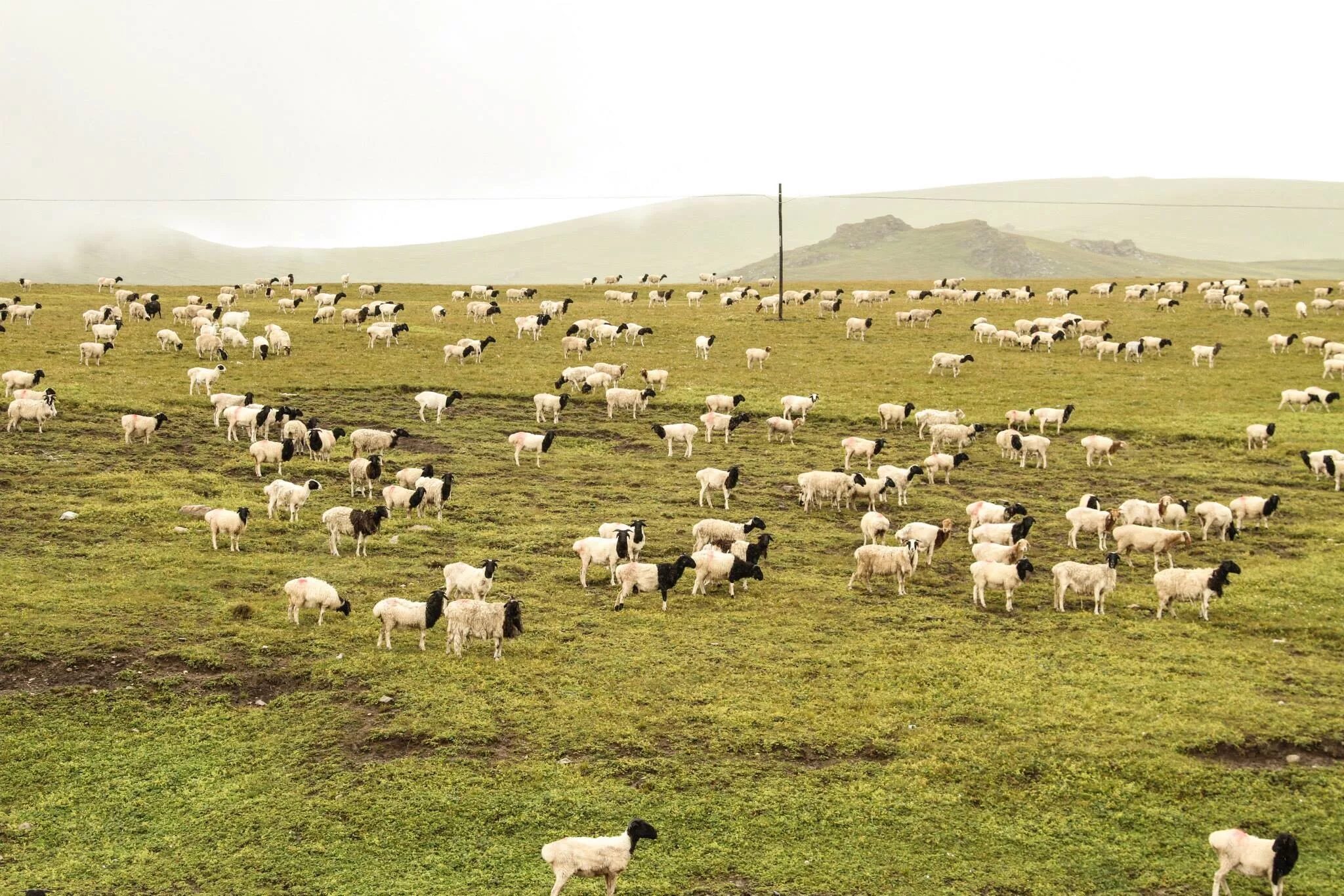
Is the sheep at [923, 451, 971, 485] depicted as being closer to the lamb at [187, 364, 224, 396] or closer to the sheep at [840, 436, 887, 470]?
the sheep at [840, 436, 887, 470]

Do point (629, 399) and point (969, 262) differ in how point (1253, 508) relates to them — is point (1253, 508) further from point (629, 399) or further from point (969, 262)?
point (969, 262)

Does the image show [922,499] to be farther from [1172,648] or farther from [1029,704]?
[1029,704]

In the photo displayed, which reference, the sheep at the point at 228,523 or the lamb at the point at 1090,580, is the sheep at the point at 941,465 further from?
the sheep at the point at 228,523

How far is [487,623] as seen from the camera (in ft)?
59.8

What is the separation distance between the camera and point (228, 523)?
22.9m

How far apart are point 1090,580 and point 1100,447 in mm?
12852

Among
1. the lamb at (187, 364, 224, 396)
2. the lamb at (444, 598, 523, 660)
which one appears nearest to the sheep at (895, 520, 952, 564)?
the lamb at (444, 598, 523, 660)

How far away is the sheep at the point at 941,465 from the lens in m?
30.6

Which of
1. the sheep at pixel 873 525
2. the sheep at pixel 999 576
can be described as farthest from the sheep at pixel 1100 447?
the sheep at pixel 999 576

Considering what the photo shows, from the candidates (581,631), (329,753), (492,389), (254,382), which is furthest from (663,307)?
(329,753)

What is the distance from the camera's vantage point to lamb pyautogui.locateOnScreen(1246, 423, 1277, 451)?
33.9 metres

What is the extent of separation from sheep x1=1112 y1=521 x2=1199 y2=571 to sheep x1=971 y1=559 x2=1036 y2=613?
11.6 ft

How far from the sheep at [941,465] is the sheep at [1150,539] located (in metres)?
7.04

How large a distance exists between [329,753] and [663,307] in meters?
48.1
